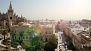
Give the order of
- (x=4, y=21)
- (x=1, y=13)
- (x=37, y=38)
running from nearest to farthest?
(x=37, y=38) → (x=4, y=21) → (x=1, y=13)

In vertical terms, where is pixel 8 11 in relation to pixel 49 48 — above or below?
above

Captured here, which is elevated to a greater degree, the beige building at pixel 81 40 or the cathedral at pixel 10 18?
the cathedral at pixel 10 18

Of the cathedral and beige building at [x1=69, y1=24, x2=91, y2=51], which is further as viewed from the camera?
the cathedral

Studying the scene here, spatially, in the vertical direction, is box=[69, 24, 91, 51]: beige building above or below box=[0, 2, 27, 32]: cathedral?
below

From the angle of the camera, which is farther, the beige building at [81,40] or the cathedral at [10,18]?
the cathedral at [10,18]

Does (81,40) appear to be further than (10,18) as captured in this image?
No

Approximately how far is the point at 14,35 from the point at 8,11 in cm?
1367

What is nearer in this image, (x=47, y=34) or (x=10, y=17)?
(x=47, y=34)

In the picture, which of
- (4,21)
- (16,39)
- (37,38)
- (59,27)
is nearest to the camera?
(37,38)

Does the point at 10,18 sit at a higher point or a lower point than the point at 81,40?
higher

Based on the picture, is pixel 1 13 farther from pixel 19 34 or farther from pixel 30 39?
pixel 30 39

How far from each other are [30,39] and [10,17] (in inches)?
626

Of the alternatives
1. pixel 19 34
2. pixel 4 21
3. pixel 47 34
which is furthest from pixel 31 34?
pixel 4 21

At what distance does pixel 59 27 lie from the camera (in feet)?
267
